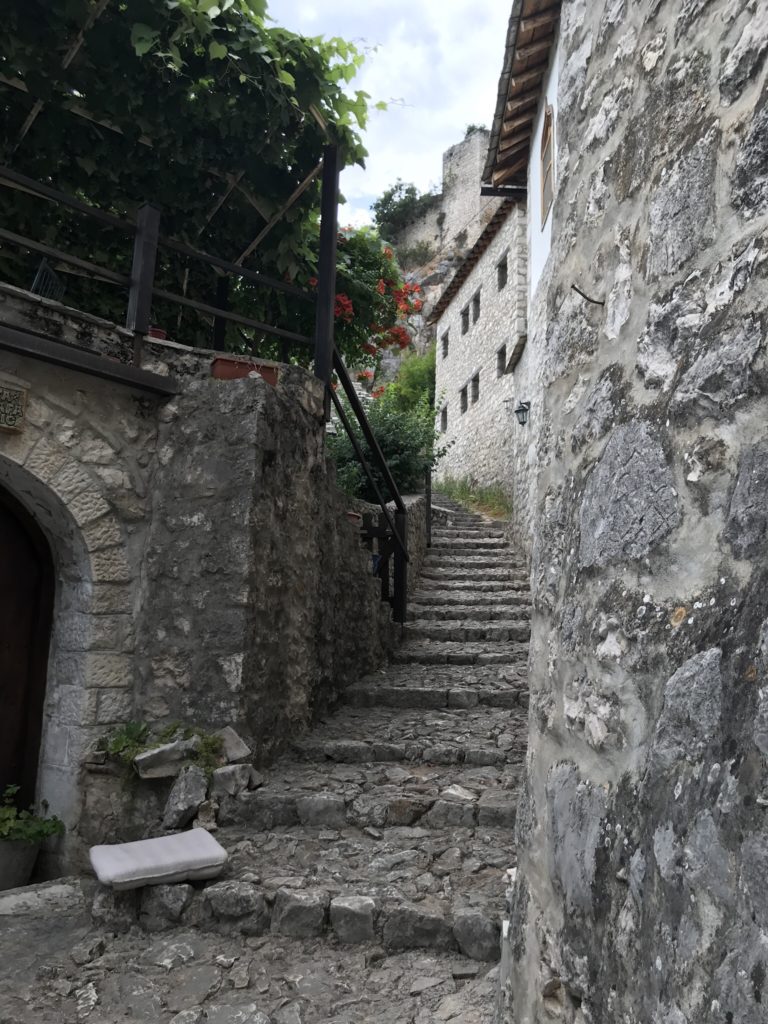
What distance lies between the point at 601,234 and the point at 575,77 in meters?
0.52

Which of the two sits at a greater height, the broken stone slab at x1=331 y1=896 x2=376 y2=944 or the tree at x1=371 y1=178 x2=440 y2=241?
the tree at x1=371 y1=178 x2=440 y2=241

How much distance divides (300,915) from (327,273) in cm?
337

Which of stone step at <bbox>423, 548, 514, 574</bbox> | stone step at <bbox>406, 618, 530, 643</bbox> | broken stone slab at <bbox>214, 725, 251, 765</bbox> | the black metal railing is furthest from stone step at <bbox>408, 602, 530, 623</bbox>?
broken stone slab at <bbox>214, 725, 251, 765</bbox>

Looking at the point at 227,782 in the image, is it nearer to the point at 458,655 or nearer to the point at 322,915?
the point at 322,915

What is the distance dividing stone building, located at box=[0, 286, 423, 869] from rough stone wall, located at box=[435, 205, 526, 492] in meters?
7.49

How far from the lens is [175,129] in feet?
14.3

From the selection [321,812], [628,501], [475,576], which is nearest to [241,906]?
[321,812]

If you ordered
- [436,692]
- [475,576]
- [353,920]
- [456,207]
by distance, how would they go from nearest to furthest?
[353,920], [436,692], [475,576], [456,207]

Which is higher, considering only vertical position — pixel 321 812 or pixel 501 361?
pixel 501 361

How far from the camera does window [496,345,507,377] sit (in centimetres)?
1280

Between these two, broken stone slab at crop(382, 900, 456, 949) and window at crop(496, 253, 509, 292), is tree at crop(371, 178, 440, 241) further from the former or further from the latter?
broken stone slab at crop(382, 900, 456, 949)

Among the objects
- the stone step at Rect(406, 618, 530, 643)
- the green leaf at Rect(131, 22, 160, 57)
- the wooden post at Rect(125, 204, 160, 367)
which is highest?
the green leaf at Rect(131, 22, 160, 57)

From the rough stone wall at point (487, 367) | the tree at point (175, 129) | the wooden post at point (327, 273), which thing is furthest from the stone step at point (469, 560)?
the wooden post at point (327, 273)

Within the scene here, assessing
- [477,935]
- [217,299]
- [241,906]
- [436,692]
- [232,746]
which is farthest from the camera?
[217,299]
